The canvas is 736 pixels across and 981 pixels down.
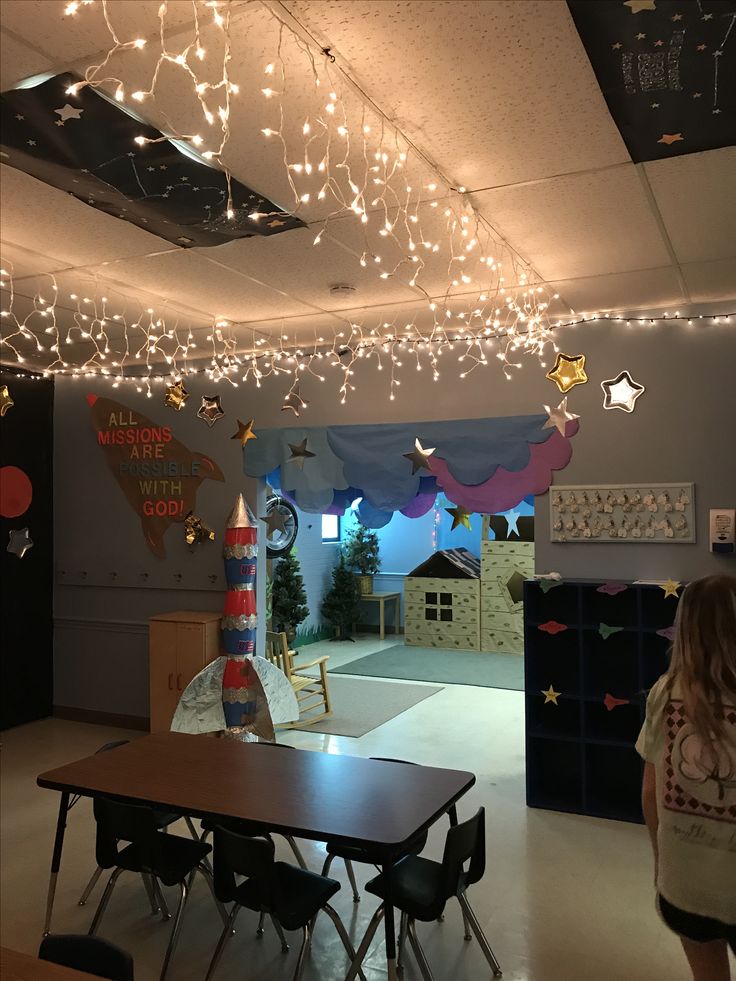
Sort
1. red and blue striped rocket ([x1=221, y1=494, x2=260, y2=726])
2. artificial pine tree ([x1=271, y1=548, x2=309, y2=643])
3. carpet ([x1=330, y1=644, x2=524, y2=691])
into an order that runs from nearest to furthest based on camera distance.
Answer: red and blue striped rocket ([x1=221, y1=494, x2=260, y2=726]) → carpet ([x1=330, y1=644, x2=524, y2=691]) → artificial pine tree ([x1=271, y1=548, x2=309, y2=643])

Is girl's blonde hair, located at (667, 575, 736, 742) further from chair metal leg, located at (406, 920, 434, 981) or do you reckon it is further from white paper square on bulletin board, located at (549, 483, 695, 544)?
white paper square on bulletin board, located at (549, 483, 695, 544)

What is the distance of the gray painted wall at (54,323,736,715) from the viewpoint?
5.02 metres

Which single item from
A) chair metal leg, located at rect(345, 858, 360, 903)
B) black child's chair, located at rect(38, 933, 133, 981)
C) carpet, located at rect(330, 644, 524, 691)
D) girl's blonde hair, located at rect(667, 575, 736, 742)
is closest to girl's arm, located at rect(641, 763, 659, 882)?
girl's blonde hair, located at rect(667, 575, 736, 742)

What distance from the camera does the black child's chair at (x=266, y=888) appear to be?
9.21 feet

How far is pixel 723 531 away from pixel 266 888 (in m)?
3.50

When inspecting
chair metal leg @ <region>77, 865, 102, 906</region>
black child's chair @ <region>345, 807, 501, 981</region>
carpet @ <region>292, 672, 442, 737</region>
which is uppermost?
black child's chair @ <region>345, 807, 501, 981</region>

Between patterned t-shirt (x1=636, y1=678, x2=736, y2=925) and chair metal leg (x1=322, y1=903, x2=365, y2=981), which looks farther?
chair metal leg (x1=322, y1=903, x2=365, y2=981)

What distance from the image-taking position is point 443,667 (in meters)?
9.48

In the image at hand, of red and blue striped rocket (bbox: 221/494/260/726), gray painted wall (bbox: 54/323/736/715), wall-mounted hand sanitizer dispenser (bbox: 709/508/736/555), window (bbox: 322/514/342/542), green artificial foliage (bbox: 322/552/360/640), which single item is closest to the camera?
wall-mounted hand sanitizer dispenser (bbox: 709/508/736/555)

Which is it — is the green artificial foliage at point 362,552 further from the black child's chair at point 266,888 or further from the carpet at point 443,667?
the black child's chair at point 266,888

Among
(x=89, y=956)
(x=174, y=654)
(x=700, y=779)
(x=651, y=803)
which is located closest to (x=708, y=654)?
(x=700, y=779)

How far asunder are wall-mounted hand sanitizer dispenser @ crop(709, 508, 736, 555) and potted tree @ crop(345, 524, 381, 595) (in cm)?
736

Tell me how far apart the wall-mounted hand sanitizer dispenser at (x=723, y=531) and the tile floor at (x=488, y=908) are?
181 centimetres

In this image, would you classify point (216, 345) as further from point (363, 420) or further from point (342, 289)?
point (342, 289)
